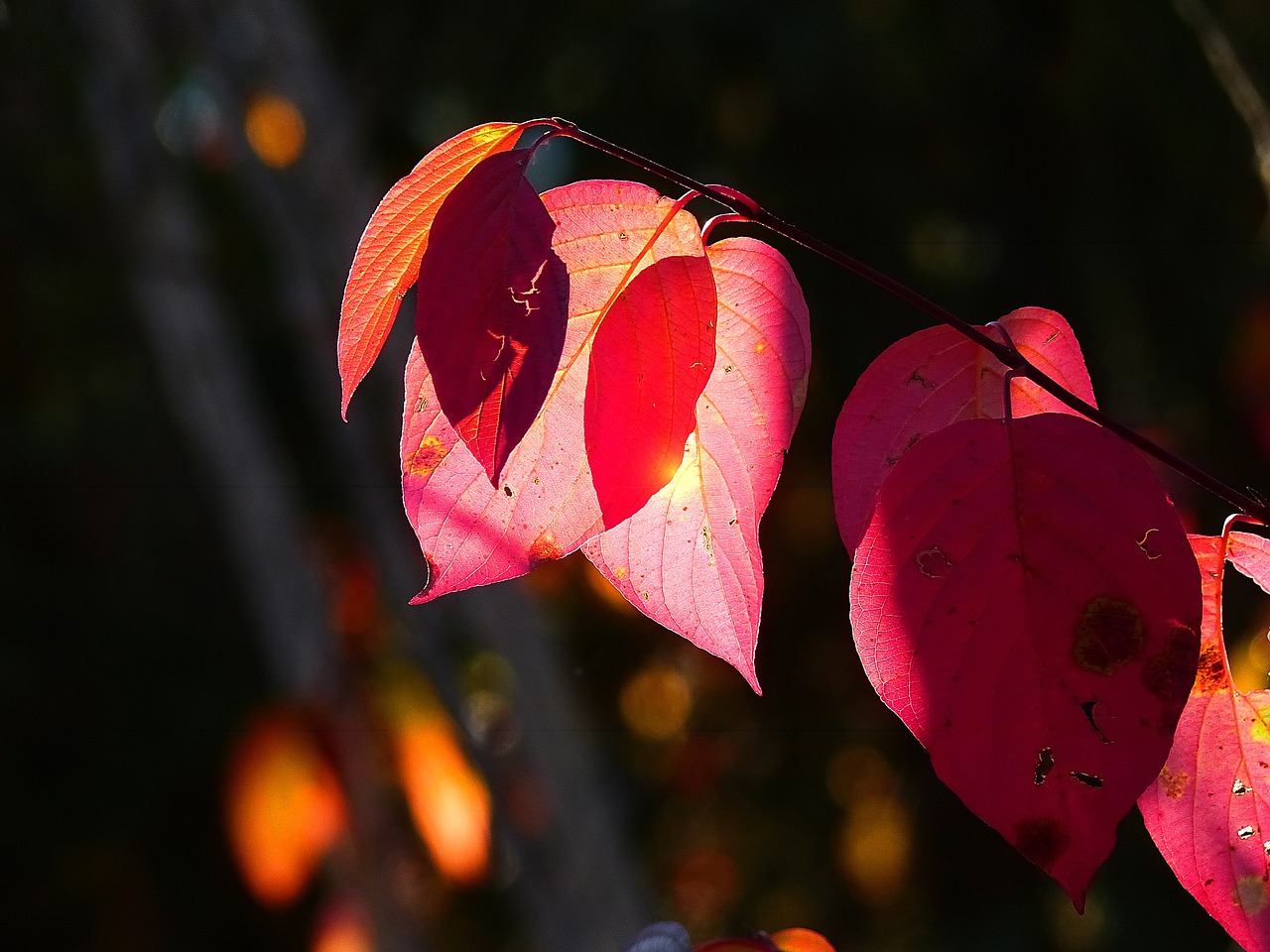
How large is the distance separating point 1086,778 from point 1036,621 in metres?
0.04

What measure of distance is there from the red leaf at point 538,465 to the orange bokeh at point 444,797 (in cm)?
233

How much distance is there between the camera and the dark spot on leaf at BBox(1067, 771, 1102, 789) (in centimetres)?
28

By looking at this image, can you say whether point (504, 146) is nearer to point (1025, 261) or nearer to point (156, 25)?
point (1025, 261)

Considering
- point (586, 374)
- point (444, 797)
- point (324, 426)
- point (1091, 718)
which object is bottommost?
point (444, 797)

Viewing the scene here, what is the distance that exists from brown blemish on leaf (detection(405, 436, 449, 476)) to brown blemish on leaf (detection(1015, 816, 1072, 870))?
0.19 meters

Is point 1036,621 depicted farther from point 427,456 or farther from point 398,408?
point 398,408

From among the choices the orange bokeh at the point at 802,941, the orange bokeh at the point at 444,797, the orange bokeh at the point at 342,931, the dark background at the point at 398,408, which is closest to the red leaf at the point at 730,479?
the orange bokeh at the point at 802,941

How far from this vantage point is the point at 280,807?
3.04m

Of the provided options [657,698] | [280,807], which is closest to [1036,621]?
[657,698]

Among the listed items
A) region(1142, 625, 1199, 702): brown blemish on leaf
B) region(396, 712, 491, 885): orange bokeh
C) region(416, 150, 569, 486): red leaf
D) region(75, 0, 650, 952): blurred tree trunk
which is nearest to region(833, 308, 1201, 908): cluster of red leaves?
region(1142, 625, 1199, 702): brown blemish on leaf

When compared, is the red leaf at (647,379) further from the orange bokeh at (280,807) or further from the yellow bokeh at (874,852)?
the yellow bokeh at (874,852)

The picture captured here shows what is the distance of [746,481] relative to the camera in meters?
0.34

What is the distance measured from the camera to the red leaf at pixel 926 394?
12.8 inches

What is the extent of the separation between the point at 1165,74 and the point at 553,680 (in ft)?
4.42
